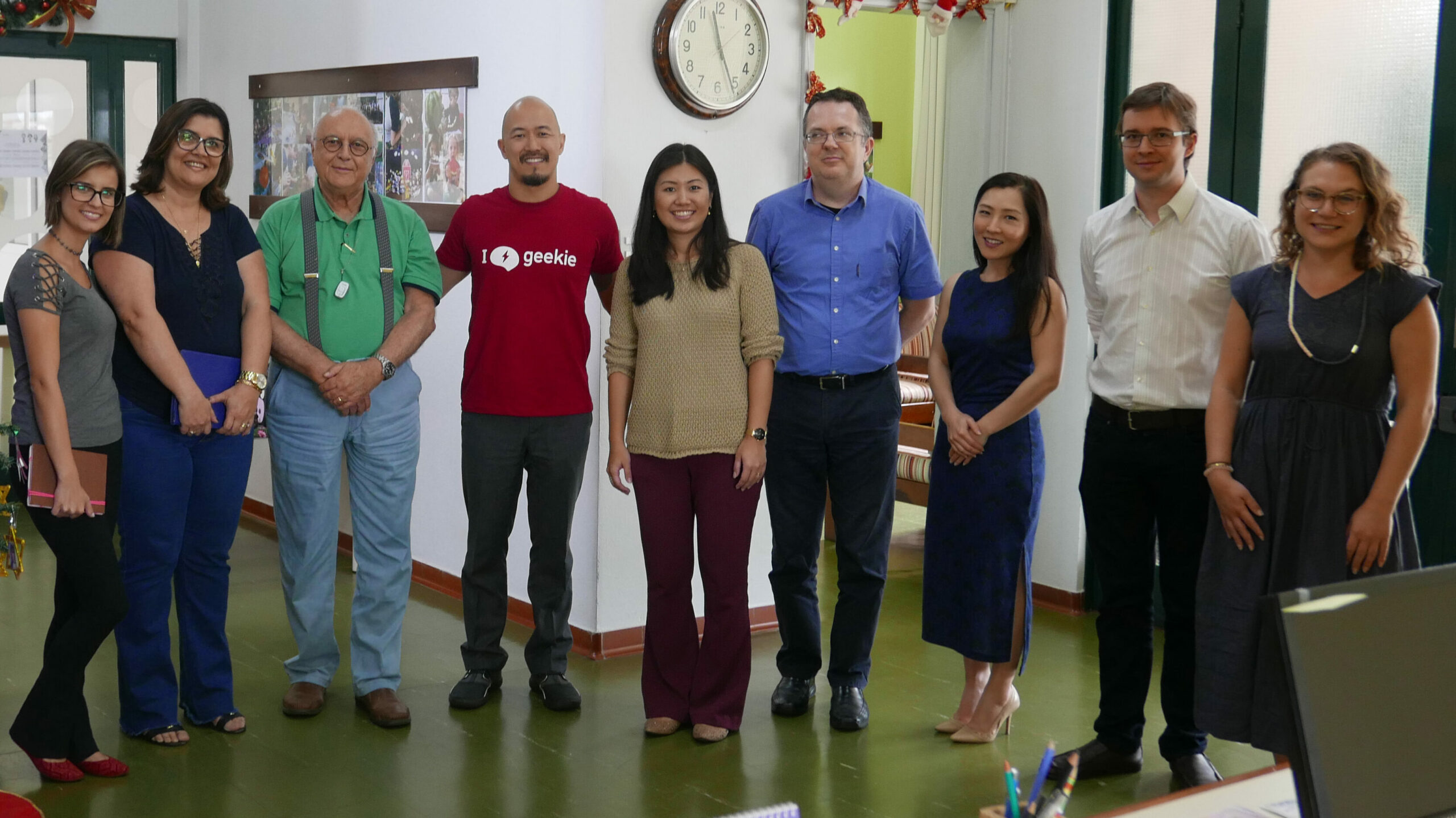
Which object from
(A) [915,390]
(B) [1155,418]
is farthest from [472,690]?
(A) [915,390]

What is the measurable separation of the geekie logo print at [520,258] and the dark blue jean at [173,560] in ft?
2.60

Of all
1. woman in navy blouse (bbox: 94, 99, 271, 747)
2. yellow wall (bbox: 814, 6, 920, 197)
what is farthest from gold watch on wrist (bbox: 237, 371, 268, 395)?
yellow wall (bbox: 814, 6, 920, 197)

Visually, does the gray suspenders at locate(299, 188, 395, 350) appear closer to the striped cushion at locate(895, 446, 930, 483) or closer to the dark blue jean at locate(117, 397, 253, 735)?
the dark blue jean at locate(117, 397, 253, 735)

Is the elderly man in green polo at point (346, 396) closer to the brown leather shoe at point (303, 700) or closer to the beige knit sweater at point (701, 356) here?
the brown leather shoe at point (303, 700)

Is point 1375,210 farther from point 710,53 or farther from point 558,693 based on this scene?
point 558,693

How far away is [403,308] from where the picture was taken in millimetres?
3652

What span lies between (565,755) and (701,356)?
1092 mm

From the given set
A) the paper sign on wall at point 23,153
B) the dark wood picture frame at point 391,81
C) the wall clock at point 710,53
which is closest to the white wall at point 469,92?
the dark wood picture frame at point 391,81

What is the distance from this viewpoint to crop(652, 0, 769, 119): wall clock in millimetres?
4242

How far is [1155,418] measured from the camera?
3.12m

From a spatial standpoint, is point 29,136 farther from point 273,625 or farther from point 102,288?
point 102,288

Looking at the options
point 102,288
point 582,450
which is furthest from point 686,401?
point 102,288

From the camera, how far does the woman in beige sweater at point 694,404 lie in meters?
3.38

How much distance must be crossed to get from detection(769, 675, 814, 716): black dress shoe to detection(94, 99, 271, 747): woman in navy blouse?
1.46 m
